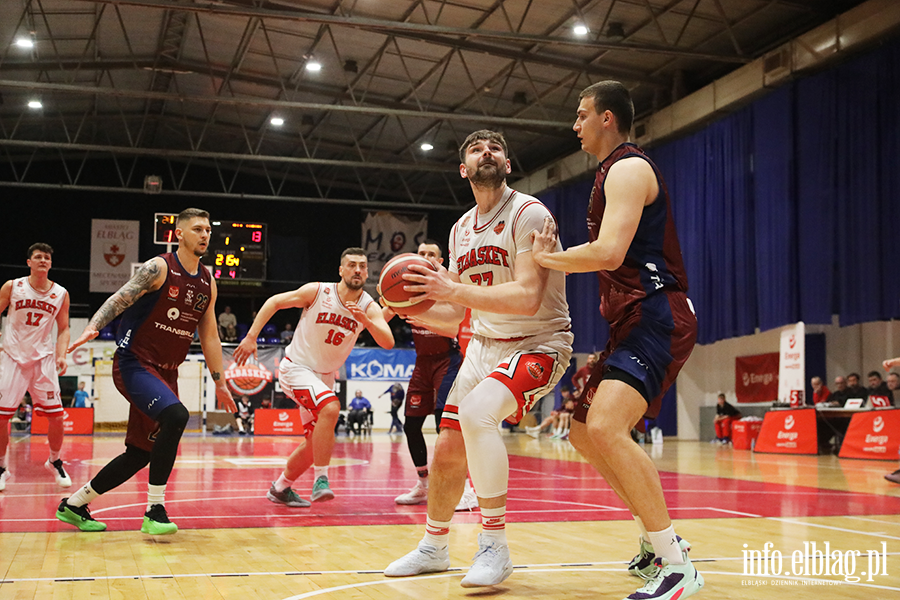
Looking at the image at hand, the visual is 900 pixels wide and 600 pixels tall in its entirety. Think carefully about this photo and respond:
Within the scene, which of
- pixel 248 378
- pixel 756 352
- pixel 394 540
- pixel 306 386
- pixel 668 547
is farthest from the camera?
pixel 248 378

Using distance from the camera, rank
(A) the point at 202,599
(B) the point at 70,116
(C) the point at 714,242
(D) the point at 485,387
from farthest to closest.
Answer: (B) the point at 70,116
(C) the point at 714,242
(D) the point at 485,387
(A) the point at 202,599

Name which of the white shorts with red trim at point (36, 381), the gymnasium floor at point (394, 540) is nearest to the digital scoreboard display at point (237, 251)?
the gymnasium floor at point (394, 540)

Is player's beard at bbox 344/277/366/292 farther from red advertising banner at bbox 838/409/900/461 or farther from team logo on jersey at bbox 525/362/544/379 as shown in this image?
red advertising banner at bbox 838/409/900/461

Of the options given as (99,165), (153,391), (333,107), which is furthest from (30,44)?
(153,391)

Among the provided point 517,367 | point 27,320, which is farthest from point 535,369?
point 27,320

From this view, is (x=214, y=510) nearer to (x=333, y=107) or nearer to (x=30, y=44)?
(x=333, y=107)

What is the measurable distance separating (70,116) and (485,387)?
84.9 feet

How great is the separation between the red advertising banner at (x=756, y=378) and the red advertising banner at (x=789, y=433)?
10.3ft

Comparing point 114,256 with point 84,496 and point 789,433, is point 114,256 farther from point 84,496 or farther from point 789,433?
point 84,496

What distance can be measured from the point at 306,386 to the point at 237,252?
60.9 ft

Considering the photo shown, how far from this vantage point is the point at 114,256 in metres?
28.1

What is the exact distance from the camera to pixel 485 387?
12.9ft

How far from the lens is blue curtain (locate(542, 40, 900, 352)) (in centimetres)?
1488

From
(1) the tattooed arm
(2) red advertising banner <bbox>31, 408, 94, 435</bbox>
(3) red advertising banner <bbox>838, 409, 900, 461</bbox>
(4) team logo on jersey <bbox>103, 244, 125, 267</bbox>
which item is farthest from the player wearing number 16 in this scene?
(4) team logo on jersey <bbox>103, 244, 125, 267</bbox>
